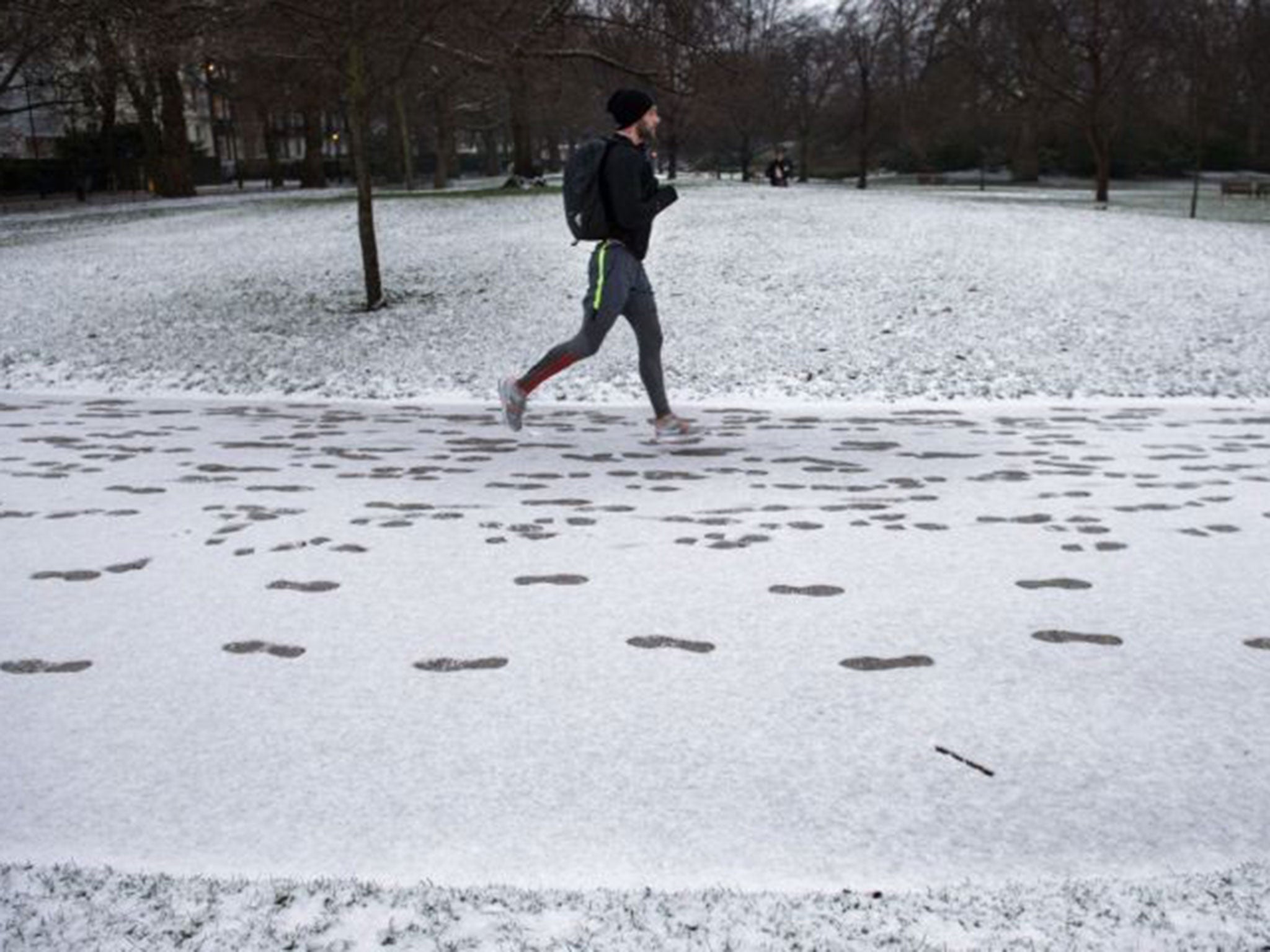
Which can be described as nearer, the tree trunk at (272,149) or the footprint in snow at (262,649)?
the footprint in snow at (262,649)

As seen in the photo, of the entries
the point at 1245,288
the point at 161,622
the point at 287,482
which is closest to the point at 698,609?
the point at 161,622

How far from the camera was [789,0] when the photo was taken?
52.1 meters

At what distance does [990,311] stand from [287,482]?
29.7 feet

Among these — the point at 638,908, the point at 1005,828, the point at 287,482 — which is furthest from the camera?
the point at 287,482

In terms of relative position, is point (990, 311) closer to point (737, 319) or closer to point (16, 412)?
point (737, 319)

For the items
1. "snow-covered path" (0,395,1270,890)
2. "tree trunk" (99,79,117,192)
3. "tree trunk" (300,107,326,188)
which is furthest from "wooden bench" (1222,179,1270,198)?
"snow-covered path" (0,395,1270,890)

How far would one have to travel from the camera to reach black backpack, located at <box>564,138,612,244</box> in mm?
6336

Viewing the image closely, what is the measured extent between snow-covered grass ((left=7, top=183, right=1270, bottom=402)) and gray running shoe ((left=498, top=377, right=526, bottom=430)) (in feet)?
7.76

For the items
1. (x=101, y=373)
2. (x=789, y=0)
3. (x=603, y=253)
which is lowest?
(x=101, y=373)

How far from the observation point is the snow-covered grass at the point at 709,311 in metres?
10.4

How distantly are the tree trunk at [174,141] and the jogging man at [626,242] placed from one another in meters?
33.6

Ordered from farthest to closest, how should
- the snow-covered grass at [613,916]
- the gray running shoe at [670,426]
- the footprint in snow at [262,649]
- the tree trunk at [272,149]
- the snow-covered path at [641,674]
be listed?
1. the tree trunk at [272,149]
2. the gray running shoe at [670,426]
3. the footprint in snow at [262,649]
4. the snow-covered path at [641,674]
5. the snow-covered grass at [613,916]

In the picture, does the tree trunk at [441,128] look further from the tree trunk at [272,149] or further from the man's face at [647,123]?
the man's face at [647,123]

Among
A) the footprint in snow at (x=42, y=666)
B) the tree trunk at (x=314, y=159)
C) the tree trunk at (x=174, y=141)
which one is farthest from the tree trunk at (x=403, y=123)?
the footprint in snow at (x=42, y=666)
